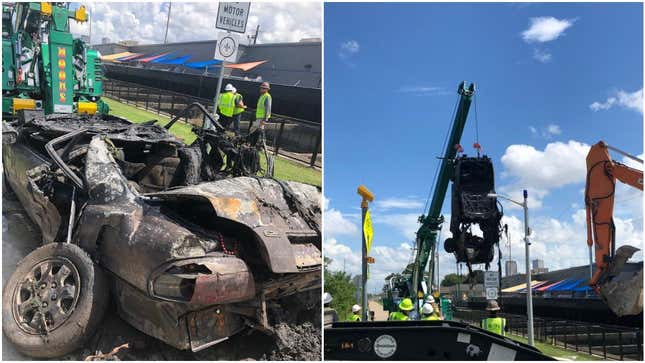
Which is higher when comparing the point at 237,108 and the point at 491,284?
the point at 237,108

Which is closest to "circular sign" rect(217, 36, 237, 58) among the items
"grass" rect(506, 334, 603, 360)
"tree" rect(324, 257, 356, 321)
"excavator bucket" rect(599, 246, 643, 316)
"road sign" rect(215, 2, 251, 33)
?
"road sign" rect(215, 2, 251, 33)

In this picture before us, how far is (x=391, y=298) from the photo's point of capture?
68.9 ft

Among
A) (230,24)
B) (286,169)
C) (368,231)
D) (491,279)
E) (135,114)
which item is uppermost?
(135,114)

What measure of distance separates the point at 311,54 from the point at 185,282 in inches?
1196

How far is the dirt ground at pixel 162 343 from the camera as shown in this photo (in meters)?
4.88

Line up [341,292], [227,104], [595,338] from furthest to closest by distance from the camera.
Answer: [341,292] → [595,338] → [227,104]

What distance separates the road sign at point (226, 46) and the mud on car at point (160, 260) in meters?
4.74

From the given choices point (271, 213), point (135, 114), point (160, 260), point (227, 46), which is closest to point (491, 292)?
point (227, 46)

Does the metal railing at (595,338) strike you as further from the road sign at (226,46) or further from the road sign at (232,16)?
the road sign at (232,16)

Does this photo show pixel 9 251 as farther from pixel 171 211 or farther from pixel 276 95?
pixel 276 95

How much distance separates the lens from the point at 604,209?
31.6 ft

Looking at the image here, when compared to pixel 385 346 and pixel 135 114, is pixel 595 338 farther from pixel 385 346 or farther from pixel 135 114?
pixel 135 114

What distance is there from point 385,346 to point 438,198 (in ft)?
42.6

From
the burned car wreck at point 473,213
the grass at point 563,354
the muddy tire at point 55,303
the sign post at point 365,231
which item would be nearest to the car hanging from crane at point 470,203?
the burned car wreck at point 473,213
